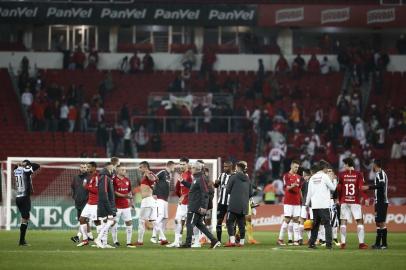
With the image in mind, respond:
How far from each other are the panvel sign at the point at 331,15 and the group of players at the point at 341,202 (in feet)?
93.4

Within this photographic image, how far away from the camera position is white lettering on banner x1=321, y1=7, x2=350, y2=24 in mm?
57906

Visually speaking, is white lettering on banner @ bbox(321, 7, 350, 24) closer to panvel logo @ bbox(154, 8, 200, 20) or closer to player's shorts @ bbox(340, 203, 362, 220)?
panvel logo @ bbox(154, 8, 200, 20)

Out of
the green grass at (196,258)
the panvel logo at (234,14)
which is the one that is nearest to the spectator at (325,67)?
the panvel logo at (234,14)

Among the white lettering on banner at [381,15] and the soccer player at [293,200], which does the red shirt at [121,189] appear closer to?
the soccer player at [293,200]

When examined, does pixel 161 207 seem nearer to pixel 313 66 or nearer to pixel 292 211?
pixel 292 211

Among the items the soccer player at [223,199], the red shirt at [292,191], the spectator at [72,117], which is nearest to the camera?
the soccer player at [223,199]

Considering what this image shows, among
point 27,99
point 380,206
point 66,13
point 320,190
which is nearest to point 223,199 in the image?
point 320,190

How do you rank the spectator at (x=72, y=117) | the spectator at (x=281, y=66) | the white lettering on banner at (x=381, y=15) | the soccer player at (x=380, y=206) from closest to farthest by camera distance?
the soccer player at (x=380, y=206), the spectator at (x=72, y=117), the spectator at (x=281, y=66), the white lettering on banner at (x=381, y=15)

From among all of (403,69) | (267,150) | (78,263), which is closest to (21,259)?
(78,263)

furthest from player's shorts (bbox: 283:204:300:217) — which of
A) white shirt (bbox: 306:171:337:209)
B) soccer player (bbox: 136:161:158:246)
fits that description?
soccer player (bbox: 136:161:158:246)

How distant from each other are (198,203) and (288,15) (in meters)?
32.6

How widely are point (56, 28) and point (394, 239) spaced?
3175 cm

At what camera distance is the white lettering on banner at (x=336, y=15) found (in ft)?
190

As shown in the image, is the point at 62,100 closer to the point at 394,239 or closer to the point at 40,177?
the point at 40,177
